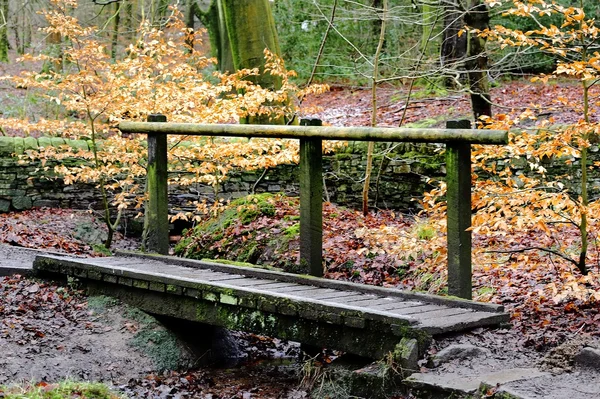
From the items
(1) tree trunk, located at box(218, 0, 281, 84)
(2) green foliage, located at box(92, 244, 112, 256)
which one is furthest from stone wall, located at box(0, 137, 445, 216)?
(2) green foliage, located at box(92, 244, 112, 256)

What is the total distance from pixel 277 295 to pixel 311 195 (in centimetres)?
100

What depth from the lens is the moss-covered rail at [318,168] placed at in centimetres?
500

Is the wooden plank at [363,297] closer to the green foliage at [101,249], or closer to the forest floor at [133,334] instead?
the forest floor at [133,334]

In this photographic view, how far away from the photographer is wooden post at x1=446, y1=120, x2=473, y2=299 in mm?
4992

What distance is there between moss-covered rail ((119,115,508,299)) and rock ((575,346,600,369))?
45.3 inches

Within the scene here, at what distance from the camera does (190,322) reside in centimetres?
652

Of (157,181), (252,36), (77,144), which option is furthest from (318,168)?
(77,144)

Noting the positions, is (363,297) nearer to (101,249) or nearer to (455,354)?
(455,354)

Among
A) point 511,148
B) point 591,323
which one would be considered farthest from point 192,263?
point 591,323

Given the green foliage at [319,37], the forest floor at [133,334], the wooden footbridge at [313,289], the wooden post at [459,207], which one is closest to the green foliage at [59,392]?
the forest floor at [133,334]

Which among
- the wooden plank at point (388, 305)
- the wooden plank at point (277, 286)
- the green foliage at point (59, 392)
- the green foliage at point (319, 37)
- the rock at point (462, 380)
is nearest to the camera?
the rock at point (462, 380)

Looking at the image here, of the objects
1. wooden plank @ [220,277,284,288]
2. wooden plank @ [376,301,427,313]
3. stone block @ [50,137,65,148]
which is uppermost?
stone block @ [50,137,65,148]

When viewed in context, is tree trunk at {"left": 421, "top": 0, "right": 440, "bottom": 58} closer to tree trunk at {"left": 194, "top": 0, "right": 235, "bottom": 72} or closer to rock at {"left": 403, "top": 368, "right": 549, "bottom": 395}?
tree trunk at {"left": 194, "top": 0, "right": 235, "bottom": 72}

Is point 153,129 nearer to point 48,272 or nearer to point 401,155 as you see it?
point 48,272
